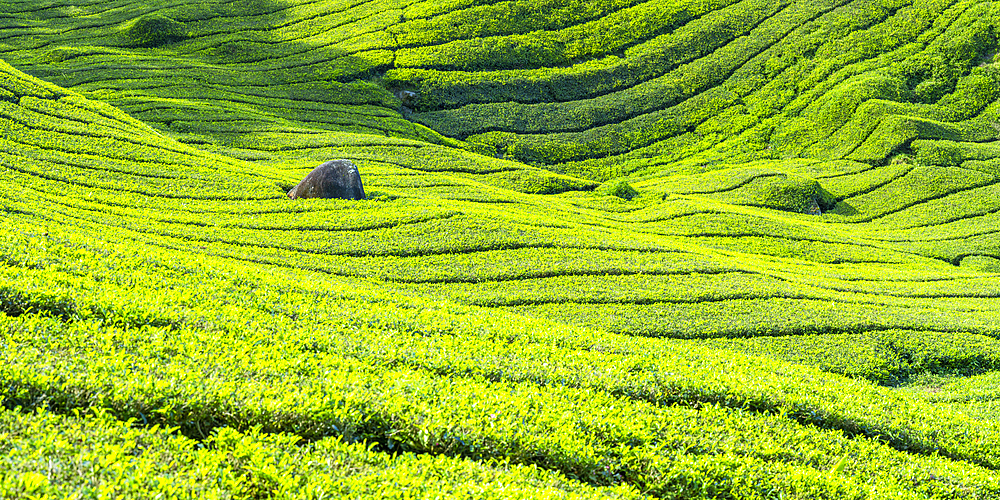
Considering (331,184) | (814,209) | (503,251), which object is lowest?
(814,209)

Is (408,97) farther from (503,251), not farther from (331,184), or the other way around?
(503,251)

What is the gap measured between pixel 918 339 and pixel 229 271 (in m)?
13.9

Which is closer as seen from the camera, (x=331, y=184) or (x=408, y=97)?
(x=331, y=184)

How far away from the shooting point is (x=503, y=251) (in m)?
16.6

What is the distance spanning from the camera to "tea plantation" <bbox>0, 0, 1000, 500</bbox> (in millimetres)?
5902

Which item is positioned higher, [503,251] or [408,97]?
[408,97]

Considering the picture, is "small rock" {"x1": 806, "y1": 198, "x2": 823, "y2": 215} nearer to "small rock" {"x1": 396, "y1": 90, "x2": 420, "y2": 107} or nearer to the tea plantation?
the tea plantation

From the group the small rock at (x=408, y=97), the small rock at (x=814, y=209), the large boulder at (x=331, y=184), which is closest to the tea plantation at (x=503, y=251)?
the small rock at (x=814, y=209)

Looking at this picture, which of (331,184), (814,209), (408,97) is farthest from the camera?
(408,97)

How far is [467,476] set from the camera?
5.57 meters

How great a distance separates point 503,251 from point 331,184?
6.13 meters

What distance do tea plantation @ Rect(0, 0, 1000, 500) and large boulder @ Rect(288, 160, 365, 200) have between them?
2.71 ft

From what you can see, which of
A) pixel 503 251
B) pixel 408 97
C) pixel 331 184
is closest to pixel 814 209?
pixel 503 251

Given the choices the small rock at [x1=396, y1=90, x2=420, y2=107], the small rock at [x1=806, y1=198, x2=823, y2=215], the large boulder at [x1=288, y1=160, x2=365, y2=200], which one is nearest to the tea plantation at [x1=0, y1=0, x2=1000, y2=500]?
the small rock at [x1=806, y1=198, x2=823, y2=215]
